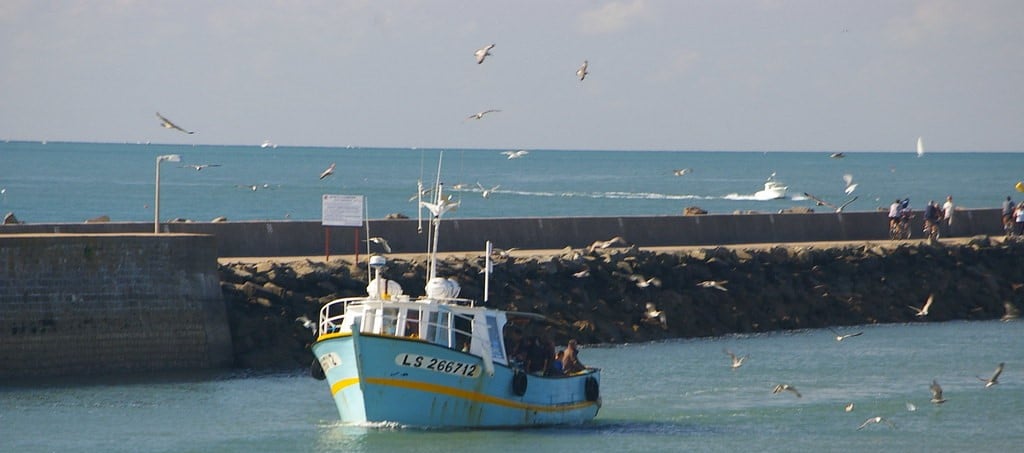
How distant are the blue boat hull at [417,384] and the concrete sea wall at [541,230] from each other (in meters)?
9.96

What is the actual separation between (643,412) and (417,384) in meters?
5.28

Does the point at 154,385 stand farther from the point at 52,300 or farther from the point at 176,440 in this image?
the point at 176,440

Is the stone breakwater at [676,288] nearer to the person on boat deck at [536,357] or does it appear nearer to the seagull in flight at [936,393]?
the person on boat deck at [536,357]

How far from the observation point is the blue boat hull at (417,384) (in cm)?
2261

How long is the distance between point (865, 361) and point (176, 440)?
1568 centimetres

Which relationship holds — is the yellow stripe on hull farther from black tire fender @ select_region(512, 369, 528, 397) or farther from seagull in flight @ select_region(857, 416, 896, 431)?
seagull in flight @ select_region(857, 416, 896, 431)

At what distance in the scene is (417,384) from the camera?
22953mm

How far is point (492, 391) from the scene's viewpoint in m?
23.6

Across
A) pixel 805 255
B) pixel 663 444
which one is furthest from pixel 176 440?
pixel 805 255

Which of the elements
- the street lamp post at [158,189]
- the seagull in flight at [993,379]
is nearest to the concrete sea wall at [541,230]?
the street lamp post at [158,189]

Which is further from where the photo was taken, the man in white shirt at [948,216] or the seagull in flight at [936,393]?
the man in white shirt at [948,216]

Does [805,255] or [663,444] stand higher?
[805,255]

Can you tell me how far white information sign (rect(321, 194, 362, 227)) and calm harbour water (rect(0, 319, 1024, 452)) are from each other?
12.6ft

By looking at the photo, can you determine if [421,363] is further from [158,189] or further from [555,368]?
[158,189]
